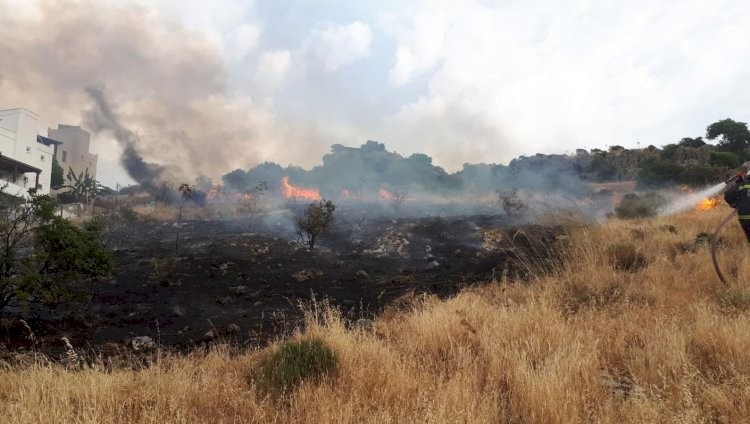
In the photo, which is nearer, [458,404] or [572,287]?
[458,404]

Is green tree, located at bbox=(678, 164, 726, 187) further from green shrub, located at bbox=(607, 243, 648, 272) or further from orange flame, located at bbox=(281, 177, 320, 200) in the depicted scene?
orange flame, located at bbox=(281, 177, 320, 200)

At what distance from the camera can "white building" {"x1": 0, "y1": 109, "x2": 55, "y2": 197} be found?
36.4 m

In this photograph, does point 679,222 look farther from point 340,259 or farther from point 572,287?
point 340,259

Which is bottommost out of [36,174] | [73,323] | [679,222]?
[73,323]

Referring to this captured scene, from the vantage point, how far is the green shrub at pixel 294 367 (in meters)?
3.49

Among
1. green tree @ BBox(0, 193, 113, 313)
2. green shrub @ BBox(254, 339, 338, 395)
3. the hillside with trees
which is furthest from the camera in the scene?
the hillside with trees

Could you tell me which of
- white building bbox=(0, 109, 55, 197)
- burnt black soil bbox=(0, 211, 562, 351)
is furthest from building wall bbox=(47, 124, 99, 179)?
burnt black soil bbox=(0, 211, 562, 351)

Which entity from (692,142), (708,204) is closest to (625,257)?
(708,204)

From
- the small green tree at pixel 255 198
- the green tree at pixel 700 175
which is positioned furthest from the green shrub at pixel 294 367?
the green tree at pixel 700 175

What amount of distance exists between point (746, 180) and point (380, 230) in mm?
18306

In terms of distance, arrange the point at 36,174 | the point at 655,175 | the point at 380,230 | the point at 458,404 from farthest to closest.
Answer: the point at 36,174
the point at 655,175
the point at 380,230
the point at 458,404

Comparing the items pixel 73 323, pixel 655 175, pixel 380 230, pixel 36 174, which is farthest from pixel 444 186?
pixel 73 323

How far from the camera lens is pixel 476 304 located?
5762 mm

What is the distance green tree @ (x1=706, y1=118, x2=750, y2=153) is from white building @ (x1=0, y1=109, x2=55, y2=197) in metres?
60.9
